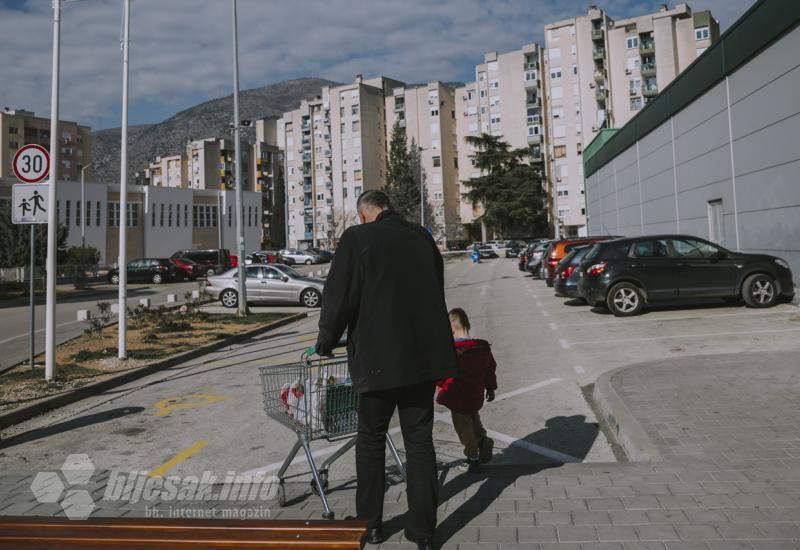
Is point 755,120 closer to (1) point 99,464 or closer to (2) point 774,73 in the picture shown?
(2) point 774,73

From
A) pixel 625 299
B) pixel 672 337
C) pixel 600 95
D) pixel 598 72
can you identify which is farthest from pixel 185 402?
pixel 598 72

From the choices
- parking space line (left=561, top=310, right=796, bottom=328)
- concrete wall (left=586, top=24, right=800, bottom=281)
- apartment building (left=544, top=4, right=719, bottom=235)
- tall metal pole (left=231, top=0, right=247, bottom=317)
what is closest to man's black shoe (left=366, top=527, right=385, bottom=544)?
parking space line (left=561, top=310, right=796, bottom=328)

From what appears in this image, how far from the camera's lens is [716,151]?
18891 mm

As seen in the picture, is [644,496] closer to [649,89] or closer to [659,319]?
[659,319]

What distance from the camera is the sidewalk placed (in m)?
3.47

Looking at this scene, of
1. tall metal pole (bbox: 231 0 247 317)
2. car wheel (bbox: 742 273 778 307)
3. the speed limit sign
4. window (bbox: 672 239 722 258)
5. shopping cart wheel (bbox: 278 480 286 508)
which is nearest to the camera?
shopping cart wheel (bbox: 278 480 286 508)

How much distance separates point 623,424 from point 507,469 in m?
1.36

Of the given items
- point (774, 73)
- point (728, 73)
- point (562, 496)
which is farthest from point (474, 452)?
point (728, 73)

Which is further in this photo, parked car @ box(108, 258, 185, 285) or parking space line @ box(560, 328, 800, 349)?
parked car @ box(108, 258, 185, 285)

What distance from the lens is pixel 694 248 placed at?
13773mm

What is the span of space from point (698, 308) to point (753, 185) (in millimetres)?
4244

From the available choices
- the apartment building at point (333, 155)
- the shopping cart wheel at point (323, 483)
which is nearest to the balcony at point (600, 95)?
the apartment building at point (333, 155)

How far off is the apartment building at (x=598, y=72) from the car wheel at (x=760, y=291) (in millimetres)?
69637

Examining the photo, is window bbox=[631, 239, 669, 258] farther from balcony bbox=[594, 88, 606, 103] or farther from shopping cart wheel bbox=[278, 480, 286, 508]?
balcony bbox=[594, 88, 606, 103]
